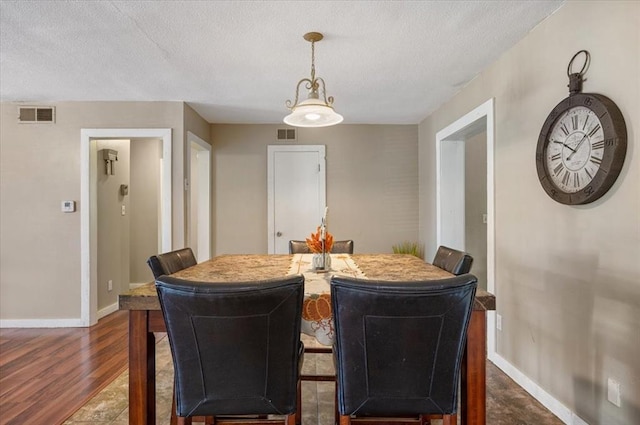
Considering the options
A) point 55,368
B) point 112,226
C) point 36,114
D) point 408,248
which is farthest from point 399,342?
point 36,114

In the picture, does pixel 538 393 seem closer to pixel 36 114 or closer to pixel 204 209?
pixel 204 209

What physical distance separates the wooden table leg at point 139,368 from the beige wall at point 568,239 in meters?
2.06

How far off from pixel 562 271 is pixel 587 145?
712mm

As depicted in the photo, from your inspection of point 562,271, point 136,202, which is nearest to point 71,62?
point 136,202

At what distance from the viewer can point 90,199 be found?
3840 mm

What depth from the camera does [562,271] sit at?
2.09 metres

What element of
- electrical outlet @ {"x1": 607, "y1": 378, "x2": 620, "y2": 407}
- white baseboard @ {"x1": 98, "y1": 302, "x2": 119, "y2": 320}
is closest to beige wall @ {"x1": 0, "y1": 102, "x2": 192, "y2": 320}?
white baseboard @ {"x1": 98, "y1": 302, "x2": 119, "y2": 320}

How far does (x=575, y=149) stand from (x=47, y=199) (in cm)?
454

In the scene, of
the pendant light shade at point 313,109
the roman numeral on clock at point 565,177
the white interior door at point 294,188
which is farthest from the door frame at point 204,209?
the roman numeral on clock at point 565,177

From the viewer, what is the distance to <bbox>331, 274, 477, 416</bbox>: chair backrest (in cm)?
113

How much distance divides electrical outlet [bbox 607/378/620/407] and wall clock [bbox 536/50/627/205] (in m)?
0.86

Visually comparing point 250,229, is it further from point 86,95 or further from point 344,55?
point 344,55

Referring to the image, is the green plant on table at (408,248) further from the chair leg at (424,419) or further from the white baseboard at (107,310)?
the white baseboard at (107,310)

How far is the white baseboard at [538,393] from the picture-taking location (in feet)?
6.63
